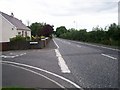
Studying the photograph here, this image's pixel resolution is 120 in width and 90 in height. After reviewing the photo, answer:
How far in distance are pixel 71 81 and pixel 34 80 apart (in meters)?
1.58

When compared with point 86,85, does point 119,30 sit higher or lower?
higher

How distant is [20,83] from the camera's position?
9328 mm

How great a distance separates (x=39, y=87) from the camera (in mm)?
8531

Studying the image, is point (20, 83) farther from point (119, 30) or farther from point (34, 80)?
point (119, 30)

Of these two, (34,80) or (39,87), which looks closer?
(39,87)

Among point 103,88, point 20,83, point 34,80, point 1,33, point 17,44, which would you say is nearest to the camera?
point 103,88

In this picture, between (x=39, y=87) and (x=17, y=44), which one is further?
(x=17, y=44)

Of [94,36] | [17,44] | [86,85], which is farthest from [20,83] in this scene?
[94,36]

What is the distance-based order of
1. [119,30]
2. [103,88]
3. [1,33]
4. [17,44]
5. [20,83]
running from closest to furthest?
1. [103,88]
2. [20,83]
3. [17,44]
4. [119,30]
5. [1,33]

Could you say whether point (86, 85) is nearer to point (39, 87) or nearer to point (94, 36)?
point (39, 87)

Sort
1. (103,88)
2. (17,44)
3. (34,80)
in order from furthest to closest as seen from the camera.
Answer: (17,44)
(34,80)
(103,88)

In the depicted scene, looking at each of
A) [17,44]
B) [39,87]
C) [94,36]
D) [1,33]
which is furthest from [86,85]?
[94,36]

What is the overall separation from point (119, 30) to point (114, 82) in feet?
87.8

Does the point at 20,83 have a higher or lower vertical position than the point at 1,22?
lower
